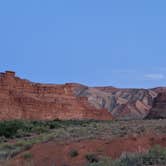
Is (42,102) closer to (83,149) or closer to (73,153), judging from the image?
(83,149)

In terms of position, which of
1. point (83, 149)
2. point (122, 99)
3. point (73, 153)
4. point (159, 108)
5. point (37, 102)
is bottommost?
point (73, 153)

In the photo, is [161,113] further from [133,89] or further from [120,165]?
[120,165]

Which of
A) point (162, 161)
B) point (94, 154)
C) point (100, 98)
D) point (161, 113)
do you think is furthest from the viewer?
point (100, 98)

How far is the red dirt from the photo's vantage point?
18.9 m

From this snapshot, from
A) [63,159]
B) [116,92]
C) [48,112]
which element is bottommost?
[63,159]

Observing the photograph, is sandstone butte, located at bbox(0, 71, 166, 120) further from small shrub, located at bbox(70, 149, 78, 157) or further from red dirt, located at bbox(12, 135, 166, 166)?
small shrub, located at bbox(70, 149, 78, 157)

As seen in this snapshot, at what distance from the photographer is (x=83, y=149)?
21797 mm

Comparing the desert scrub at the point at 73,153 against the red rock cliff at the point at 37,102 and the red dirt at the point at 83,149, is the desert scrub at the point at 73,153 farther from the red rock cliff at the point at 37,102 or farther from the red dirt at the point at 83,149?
the red rock cliff at the point at 37,102

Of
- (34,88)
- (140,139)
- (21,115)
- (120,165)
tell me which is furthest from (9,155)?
(34,88)

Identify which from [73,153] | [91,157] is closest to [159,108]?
[73,153]

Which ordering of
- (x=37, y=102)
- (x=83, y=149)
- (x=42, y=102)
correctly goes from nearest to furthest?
1. (x=83, y=149)
2. (x=37, y=102)
3. (x=42, y=102)

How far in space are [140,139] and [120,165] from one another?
1045 cm

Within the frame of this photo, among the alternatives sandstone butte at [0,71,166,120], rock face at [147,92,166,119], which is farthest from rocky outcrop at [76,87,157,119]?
sandstone butte at [0,71,166,120]

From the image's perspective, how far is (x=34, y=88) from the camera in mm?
88562
